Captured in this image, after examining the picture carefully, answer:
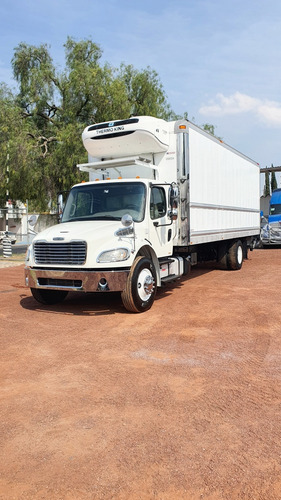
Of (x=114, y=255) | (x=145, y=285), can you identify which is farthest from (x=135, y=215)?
(x=145, y=285)

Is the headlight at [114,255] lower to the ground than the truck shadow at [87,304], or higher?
higher

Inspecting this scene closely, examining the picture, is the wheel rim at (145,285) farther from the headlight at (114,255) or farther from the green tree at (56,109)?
the green tree at (56,109)

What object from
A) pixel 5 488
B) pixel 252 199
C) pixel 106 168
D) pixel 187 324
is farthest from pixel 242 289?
pixel 5 488

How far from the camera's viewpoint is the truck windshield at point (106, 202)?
832cm

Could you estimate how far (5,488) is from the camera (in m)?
2.79

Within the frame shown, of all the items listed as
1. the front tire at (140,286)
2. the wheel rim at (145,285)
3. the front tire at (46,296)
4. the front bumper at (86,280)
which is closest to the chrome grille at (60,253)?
the front bumper at (86,280)

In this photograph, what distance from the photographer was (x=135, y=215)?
8180 mm

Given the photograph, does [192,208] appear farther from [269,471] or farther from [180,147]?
[269,471]

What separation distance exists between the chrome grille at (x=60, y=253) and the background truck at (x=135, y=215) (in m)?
0.02

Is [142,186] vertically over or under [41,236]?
over

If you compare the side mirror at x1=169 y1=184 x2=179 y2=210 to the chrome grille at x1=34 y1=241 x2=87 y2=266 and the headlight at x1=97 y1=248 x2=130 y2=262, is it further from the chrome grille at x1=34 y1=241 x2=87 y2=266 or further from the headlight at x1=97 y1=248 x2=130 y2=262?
the chrome grille at x1=34 y1=241 x2=87 y2=266

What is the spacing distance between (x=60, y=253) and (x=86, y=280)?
75 cm

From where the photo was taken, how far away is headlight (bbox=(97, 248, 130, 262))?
7289mm

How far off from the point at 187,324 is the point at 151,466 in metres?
4.03
